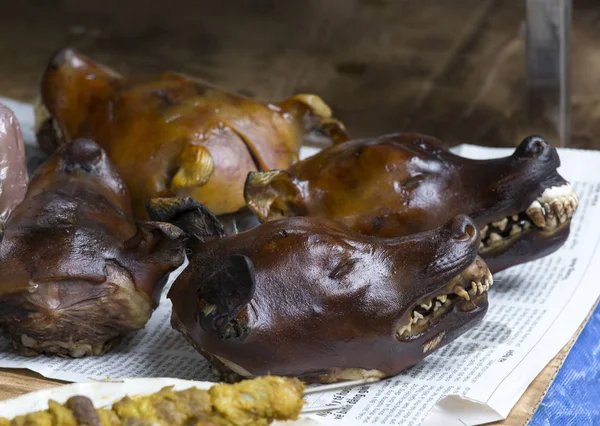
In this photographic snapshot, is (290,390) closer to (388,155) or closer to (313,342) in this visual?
(313,342)

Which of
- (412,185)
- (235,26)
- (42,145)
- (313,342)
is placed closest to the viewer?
(313,342)

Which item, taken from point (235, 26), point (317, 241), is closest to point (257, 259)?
point (317, 241)

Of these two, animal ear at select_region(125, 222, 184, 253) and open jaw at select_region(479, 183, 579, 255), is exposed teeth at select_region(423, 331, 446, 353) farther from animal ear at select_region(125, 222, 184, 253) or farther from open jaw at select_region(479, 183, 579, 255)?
animal ear at select_region(125, 222, 184, 253)

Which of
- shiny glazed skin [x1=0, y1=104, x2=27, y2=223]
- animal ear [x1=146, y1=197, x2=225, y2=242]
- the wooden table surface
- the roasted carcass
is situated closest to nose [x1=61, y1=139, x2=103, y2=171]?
shiny glazed skin [x1=0, y1=104, x2=27, y2=223]

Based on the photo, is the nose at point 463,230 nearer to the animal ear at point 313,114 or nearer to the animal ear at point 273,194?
the animal ear at point 273,194

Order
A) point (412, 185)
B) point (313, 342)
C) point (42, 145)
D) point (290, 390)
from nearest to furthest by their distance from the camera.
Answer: point (290, 390), point (313, 342), point (412, 185), point (42, 145)

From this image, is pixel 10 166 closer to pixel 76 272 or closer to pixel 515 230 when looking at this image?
pixel 76 272
